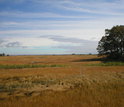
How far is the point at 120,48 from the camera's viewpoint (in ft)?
158

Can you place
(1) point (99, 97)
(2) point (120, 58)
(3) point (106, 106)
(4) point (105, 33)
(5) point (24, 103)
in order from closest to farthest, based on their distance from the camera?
(3) point (106, 106) → (5) point (24, 103) → (1) point (99, 97) → (2) point (120, 58) → (4) point (105, 33)

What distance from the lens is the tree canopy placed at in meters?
47.2

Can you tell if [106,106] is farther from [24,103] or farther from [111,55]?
[111,55]

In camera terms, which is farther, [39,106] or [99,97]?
[99,97]

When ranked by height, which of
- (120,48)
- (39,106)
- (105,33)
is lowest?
(39,106)

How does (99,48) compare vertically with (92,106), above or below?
above

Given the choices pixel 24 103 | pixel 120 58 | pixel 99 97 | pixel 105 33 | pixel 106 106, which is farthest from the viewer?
pixel 105 33

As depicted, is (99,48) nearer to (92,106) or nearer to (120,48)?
(120,48)

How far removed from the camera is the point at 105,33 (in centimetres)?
5088

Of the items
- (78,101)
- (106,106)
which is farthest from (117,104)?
(78,101)

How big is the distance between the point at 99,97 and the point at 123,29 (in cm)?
4446

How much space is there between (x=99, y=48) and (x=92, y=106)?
44460mm

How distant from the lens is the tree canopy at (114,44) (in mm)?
47191

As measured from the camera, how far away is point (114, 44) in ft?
156
